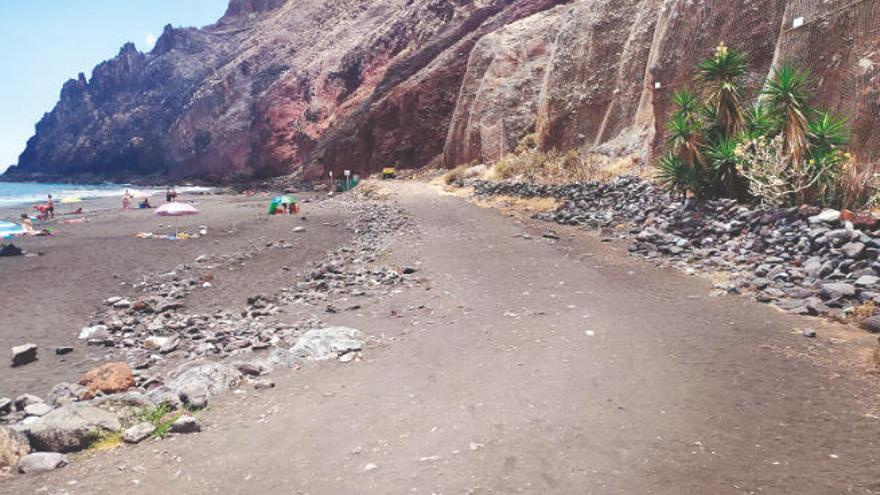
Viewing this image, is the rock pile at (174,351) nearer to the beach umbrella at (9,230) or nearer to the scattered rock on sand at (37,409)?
the scattered rock on sand at (37,409)

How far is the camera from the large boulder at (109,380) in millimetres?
6508

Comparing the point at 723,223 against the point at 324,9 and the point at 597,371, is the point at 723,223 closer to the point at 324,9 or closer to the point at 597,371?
the point at 597,371

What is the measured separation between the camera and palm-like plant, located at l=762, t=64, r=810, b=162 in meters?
10.6

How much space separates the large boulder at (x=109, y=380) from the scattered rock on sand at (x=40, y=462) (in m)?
1.98

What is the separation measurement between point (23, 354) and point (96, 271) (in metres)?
7.49

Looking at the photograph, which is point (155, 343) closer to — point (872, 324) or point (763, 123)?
point (872, 324)

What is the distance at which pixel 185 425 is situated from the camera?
5035mm

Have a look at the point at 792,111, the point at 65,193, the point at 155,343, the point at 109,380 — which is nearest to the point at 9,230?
the point at 155,343

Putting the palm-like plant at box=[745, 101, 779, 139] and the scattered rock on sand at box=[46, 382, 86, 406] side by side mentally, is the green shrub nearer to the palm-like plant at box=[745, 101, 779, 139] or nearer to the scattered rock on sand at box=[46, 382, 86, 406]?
the palm-like plant at box=[745, 101, 779, 139]

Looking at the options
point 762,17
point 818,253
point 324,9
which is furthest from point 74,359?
point 324,9

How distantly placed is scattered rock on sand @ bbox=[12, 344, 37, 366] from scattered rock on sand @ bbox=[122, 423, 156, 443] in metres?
4.57

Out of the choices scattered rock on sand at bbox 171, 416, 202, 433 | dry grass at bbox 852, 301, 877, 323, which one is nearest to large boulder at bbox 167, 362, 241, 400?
scattered rock on sand at bbox 171, 416, 202, 433

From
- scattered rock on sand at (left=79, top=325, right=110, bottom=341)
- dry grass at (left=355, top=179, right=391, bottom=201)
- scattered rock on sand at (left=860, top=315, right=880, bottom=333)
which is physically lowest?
scattered rock on sand at (left=79, top=325, right=110, bottom=341)

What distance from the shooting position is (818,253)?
8.78 meters
